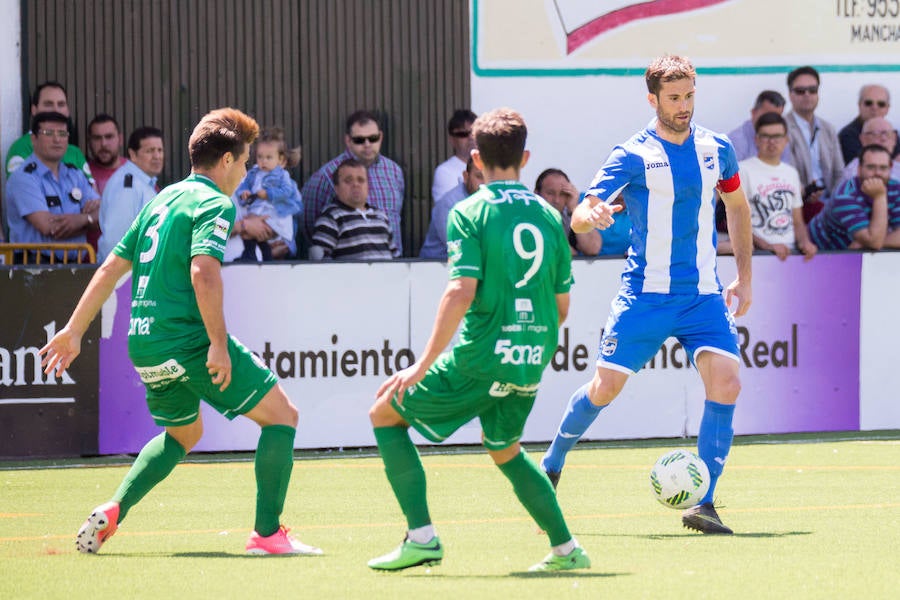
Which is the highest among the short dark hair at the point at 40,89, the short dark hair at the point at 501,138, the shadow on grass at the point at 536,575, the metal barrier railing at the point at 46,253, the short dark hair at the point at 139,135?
the short dark hair at the point at 40,89

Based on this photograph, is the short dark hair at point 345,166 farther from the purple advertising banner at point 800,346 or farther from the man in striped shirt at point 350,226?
the purple advertising banner at point 800,346

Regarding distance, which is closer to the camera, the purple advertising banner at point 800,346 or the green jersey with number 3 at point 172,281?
the green jersey with number 3 at point 172,281

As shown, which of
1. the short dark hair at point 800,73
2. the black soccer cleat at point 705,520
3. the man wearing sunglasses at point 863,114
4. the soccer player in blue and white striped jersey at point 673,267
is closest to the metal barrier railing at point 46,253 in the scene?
the soccer player in blue and white striped jersey at point 673,267

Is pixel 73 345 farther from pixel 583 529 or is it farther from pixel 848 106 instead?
pixel 848 106

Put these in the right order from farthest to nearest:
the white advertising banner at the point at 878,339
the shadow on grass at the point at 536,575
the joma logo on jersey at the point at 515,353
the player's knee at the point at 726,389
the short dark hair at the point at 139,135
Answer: the white advertising banner at the point at 878,339
the short dark hair at the point at 139,135
the player's knee at the point at 726,389
the shadow on grass at the point at 536,575
the joma logo on jersey at the point at 515,353

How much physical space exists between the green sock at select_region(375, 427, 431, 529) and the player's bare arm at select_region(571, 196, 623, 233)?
4.41 feet

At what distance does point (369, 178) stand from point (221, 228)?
6712 mm

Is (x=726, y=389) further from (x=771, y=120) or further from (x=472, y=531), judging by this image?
(x=771, y=120)

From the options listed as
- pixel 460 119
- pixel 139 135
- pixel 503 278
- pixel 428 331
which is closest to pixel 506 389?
pixel 503 278

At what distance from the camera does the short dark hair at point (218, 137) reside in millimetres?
6871

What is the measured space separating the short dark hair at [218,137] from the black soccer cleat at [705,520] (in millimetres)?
2742

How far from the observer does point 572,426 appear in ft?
25.7

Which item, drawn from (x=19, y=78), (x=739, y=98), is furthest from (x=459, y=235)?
(x=739, y=98)

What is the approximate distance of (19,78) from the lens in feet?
44.0
